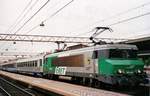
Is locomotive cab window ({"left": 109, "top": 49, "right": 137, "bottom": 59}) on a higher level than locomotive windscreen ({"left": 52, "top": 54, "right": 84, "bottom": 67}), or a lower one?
higher

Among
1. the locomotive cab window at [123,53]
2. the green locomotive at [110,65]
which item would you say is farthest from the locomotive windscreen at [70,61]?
the locomotive cab window at [123,53]

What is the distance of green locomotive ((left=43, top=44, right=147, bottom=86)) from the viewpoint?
19250 mm

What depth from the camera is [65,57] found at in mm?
28750

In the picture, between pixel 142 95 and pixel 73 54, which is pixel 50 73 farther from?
pixel 142 95

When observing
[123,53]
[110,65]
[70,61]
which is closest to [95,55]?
[123,53]

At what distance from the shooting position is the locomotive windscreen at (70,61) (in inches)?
966

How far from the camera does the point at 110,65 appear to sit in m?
19.5

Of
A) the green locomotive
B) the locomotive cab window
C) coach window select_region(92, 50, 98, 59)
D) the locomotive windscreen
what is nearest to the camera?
the green locomotive

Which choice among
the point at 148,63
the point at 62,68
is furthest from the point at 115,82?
the point at 148,63

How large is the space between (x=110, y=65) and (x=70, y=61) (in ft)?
26.4

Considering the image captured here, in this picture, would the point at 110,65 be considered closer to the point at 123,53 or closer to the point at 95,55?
the point at 123,53

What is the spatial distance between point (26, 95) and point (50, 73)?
11.2 metres

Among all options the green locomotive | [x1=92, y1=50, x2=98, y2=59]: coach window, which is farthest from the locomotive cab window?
[x1=92, y1=50, x2=98, y2=59]: coach window

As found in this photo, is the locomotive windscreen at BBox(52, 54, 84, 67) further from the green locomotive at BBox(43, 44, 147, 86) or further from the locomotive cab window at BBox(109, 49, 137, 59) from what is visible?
the locomotive cab window at BBox(109, 49, 137, 59)
